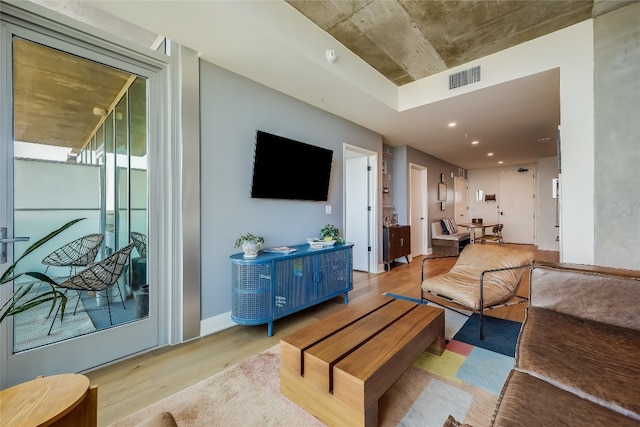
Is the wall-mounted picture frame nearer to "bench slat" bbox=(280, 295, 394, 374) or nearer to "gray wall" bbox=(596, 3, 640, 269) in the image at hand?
"gray wall" bbox=(596, 3, 640, 269)

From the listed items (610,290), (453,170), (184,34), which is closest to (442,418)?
(610,290)

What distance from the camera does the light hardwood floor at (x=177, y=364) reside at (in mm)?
1580

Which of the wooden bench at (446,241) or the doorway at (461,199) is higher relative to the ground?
the doorway at (461,199)

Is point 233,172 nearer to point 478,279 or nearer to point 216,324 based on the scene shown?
point 216,324

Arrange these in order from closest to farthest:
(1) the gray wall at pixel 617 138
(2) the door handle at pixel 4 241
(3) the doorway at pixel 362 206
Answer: (2) the door handle at pixel 4 241 < (1) the gray wall at pixel 617 138 < (3) the doorway at pixel 362 206

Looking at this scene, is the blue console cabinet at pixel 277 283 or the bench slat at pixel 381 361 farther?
the blue console cabinet at pixel 277 283

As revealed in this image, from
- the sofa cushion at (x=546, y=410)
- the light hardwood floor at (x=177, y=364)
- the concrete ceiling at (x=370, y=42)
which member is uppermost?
the concrete ceiling at (x=370, y=42)

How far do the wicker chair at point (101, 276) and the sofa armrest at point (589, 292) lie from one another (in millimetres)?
2989

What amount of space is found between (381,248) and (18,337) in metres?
4.35

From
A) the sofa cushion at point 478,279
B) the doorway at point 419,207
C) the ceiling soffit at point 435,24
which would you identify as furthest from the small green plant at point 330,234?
the doorway at point 419,207

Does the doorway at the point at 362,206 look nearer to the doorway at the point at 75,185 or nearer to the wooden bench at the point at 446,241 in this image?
the wooden bench at the point at 446,241

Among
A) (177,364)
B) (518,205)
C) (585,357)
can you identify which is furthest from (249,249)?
(518,205)

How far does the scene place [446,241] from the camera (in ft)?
20.3

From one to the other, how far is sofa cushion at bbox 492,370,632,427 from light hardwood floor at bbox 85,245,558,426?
5.68 ft
